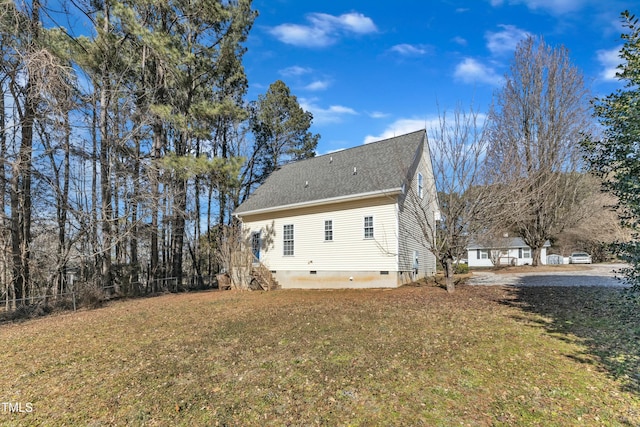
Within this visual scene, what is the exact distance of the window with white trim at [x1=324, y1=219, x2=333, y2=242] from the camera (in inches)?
524

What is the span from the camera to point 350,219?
42.0ft

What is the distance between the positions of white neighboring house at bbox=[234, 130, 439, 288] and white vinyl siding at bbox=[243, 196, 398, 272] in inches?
1.5

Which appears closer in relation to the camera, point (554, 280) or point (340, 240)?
point (554, 280)

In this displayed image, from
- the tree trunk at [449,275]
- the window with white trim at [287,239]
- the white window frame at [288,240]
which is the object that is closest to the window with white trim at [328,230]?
the white window frame at [288,240]

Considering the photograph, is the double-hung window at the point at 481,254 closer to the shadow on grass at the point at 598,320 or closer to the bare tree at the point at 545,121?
the bare tree at the point at 545,121

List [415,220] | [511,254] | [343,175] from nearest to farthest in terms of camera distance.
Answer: [415,220], [343,175], [511,254]

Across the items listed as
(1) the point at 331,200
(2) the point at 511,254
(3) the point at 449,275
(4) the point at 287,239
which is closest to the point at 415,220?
(1) the point at 331,200

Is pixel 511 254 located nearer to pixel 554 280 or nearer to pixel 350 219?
pixel 554 280

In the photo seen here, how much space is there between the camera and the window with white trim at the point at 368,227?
12.2 meters

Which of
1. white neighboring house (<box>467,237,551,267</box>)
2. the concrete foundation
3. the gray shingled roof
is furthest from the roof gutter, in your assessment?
white neighboring house (<box>467,237,551,267</box>)

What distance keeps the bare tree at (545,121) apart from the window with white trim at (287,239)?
38.8 ft

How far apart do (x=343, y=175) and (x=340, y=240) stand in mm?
3166

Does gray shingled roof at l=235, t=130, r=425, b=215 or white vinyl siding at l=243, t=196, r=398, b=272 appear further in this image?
gray shingled roof at l=235, t=130, r=425, b=215

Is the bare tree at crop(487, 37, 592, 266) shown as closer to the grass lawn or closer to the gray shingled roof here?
the gray shingled roof
